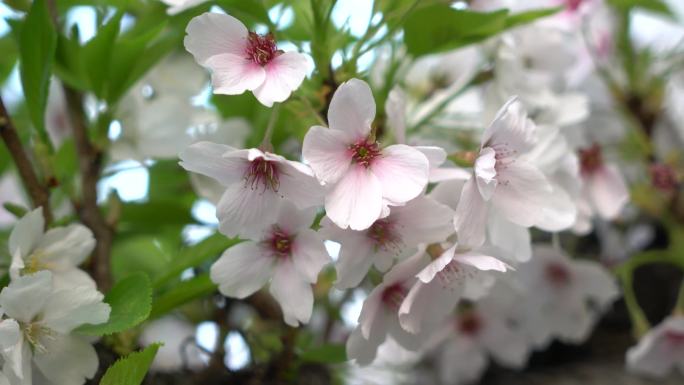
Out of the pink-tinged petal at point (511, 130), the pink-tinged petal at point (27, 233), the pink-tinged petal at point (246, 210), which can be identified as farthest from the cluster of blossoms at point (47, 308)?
the pink-tinged petal at point (511, 130)

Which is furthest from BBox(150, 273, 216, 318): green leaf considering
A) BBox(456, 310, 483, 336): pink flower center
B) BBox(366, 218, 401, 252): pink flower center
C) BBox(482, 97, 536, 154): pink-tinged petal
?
BBox(456, 310, 483, 336): pink flower center

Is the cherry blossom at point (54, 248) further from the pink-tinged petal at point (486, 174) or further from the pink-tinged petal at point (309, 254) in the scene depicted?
the pink-tinged petal at point (486, 174)

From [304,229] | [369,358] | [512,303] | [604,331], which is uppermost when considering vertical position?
[304,229]

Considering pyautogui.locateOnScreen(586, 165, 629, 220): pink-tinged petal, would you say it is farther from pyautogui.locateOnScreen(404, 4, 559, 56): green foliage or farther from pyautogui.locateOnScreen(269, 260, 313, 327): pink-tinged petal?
pyautogui.locateOnScreen(269, 260, 313, 327): pink-tinged petal

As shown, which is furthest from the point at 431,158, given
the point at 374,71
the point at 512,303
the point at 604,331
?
the point at 604,331

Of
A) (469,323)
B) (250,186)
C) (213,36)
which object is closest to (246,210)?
(250,186)

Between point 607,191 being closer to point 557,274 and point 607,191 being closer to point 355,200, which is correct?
point 557,274

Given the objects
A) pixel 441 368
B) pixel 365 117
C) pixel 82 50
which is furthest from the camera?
pixel 441 368

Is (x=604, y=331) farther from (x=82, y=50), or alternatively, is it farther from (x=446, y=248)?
(x=82, y=50)
